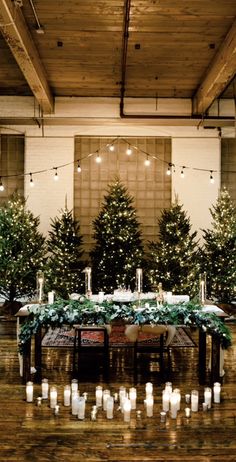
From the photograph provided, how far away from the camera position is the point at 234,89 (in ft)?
32.9

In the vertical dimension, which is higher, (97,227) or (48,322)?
(97,227)

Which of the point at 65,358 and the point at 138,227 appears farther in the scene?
the point at 138,227

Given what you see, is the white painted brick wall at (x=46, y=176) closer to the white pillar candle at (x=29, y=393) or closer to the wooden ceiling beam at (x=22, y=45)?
the wooden ceiling beam at (x=22, y=45)

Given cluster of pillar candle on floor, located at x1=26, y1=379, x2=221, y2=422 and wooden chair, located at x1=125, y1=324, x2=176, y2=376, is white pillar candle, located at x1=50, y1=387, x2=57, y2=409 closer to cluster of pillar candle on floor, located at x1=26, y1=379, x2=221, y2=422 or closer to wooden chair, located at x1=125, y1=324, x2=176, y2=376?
cluster of pillar candle on floor, located at x1=26, y1=379, x2=221, y2=422

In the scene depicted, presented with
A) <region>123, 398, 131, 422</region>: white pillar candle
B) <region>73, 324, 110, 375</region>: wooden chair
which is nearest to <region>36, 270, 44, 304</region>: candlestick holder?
<region>73, 324, 110, 375</region>: wooden chair

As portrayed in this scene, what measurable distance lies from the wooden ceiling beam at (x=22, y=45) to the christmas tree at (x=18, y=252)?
2.22m

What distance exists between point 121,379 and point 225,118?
5993mm

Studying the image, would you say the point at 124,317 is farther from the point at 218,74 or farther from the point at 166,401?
the point at 218,74

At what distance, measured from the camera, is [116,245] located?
9914mm

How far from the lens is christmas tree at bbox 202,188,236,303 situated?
9.76m

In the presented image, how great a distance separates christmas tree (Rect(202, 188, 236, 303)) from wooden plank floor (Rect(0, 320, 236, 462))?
3493mm

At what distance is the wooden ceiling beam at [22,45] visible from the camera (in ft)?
19.5

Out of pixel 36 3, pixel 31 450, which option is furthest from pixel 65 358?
pixel 36 3

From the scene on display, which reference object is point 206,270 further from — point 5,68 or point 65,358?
point 5,68
